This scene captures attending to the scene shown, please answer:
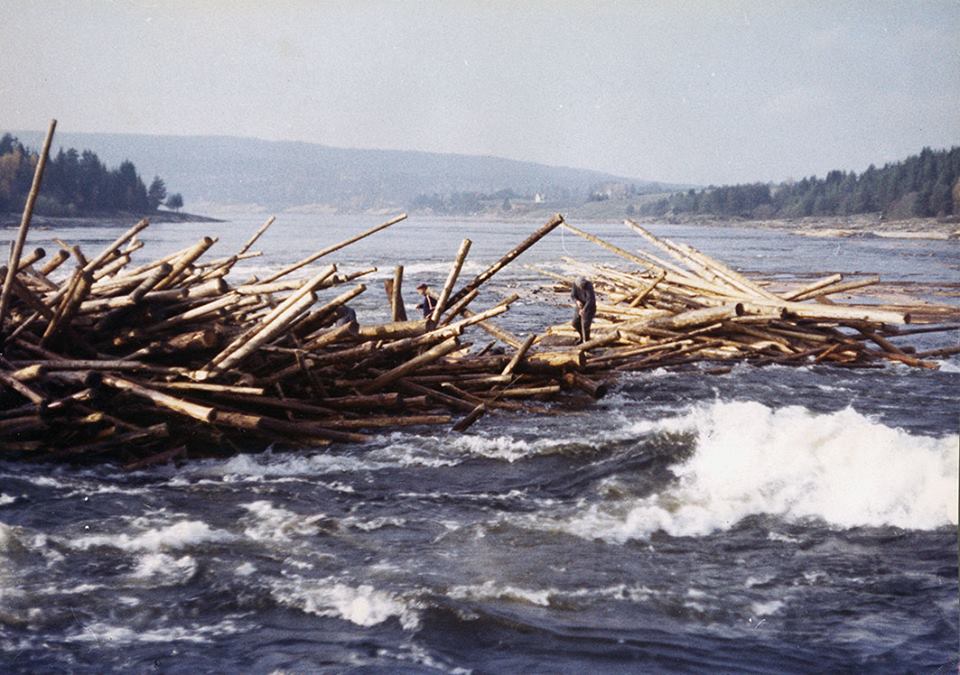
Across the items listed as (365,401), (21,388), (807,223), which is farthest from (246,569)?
(807,223)

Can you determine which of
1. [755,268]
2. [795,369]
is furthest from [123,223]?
[795,369]

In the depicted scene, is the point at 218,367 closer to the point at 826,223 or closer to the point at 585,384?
the point at 585,384

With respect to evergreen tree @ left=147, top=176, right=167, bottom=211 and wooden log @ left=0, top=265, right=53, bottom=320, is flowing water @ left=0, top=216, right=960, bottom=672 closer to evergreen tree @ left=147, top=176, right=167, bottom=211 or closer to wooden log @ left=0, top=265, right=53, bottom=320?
wooden log @ left=0, top=265, right=53, bottom=320

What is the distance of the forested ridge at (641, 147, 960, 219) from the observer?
91625 mm

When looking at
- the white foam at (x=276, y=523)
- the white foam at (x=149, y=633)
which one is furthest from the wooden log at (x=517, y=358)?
the white foam at (x=149, y=633)

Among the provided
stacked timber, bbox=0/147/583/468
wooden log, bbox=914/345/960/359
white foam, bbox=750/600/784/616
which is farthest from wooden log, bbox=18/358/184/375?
wooden log, bbox=914/345/960/359

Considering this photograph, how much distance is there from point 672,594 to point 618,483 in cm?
242

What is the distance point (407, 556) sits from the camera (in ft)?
19.6

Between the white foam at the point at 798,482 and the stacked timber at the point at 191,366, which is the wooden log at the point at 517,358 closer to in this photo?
the stacked timber at the point at 191,366

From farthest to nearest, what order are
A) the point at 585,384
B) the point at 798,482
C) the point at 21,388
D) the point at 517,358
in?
the point at 585,384, the point at 517,358, the point at 798,482, the point at 21,388

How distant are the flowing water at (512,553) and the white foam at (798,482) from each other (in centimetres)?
2

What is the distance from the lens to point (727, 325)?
41.1 ft

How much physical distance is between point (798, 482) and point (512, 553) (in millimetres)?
2942

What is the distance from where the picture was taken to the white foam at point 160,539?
19.9 feet
